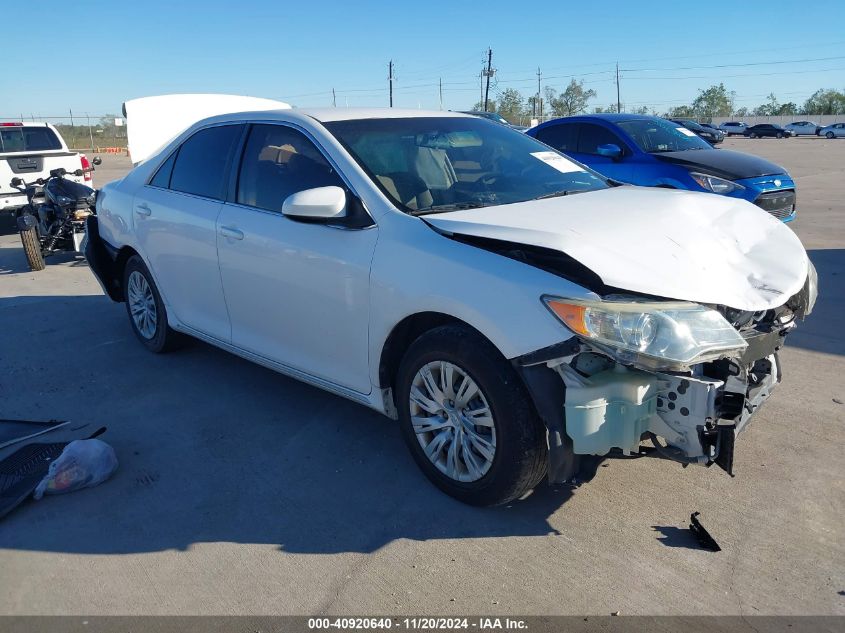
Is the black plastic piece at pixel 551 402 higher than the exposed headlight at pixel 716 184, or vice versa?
the exposed headlight at pixel 716 184

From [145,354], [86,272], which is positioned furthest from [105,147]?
[145,354]

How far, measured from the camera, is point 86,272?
914 cm

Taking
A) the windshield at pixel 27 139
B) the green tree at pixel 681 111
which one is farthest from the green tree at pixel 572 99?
the windshield at pixel 27 139

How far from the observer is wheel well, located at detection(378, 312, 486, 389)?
3.34 meters

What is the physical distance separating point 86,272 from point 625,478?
7810 mm

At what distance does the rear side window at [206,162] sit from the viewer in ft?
15.1

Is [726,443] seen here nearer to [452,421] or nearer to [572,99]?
[452,421]

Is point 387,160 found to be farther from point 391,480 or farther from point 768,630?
point 768,630

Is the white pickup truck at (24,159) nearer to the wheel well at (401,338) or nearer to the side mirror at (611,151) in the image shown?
the side mirror at (611,151)

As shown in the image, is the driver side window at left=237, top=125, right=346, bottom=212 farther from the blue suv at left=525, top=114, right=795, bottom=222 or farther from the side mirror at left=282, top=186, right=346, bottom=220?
the blue suv at left=525, top=114, right=795, bottom=222

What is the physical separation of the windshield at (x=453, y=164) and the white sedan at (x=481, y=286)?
17 mm

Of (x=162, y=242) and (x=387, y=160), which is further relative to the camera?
(x=162, y=242)

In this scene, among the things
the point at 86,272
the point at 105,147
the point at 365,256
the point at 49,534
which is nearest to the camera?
the point at 49,534

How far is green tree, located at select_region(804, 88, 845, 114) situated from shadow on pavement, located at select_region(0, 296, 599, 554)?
96.4 m
